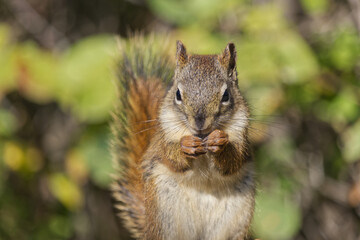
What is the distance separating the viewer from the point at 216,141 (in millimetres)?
1328

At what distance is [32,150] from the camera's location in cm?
300

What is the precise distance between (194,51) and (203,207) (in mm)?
907

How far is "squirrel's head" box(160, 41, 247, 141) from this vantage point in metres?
1.33

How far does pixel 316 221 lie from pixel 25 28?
6.74 feet

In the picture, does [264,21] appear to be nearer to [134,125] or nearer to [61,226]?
[134,125]

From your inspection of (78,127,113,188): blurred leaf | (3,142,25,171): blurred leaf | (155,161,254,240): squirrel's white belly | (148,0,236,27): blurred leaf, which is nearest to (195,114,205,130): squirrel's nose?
(155,161,254,240): squirrel's white belly

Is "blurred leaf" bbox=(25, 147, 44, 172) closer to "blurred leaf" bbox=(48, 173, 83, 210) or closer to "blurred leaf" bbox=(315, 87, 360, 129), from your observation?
"blurred leaf" bbox=(48, 173, 83, 210)

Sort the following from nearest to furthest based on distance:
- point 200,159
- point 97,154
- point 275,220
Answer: point 200,159 → point 275,220 → point 97,154

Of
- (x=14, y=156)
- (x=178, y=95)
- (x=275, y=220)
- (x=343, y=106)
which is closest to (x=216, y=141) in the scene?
(x=178, y=95)

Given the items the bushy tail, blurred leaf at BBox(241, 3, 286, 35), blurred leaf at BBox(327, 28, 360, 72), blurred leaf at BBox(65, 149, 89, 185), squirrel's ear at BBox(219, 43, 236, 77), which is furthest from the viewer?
blurred leaf at BBox(65, 149, 89, 185)

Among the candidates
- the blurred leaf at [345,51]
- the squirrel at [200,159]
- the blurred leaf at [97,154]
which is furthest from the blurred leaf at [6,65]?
the blurred leaf at [345,51]

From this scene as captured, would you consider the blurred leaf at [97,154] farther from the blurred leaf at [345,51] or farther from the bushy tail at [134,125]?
the blurred leaf at [345,51]

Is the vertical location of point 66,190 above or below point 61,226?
above

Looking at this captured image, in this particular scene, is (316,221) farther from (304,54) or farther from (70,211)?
(70,211)
